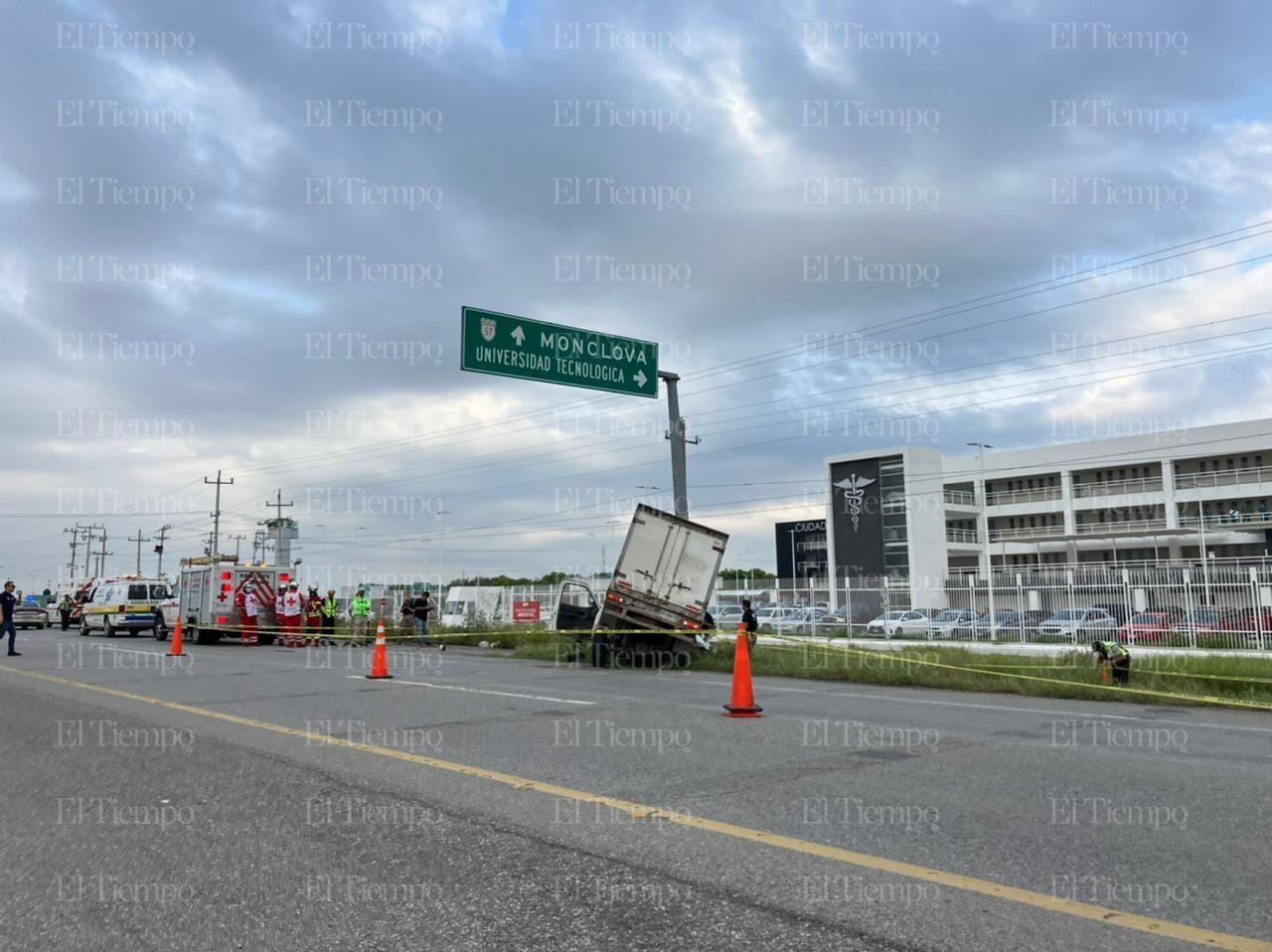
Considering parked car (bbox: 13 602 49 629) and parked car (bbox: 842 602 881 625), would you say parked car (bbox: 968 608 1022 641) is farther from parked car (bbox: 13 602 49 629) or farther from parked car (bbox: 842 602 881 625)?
parked car (bbox: 13 602 49 629)

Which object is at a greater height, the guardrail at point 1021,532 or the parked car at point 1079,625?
the guardrail at point 1021,532

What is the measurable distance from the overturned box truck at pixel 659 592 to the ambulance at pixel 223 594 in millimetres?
13143

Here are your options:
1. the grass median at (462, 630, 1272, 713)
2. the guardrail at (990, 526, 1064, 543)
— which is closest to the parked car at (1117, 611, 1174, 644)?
the grass median at (462, 630, 1272, 713)

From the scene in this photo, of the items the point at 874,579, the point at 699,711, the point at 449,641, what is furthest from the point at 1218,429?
the point at 699,711

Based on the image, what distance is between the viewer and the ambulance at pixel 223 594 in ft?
94.9

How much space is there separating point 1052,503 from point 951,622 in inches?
1661

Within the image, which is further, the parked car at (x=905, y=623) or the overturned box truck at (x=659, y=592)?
the parked car at (x=905, y=623)

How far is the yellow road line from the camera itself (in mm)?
4277

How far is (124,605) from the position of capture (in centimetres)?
3581

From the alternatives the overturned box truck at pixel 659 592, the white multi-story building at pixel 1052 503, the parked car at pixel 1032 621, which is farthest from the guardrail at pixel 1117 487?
the overturned box truck at pixel 659 592

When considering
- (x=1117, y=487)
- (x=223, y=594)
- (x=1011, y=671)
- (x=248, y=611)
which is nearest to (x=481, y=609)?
(x=248, y=611)

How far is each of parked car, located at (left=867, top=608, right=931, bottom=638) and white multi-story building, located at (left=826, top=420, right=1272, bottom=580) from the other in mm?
27037

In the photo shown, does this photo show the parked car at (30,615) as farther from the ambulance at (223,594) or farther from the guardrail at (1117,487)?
the guardrail at (1117,487)

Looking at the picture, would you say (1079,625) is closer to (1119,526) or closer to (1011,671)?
(1011,671)
